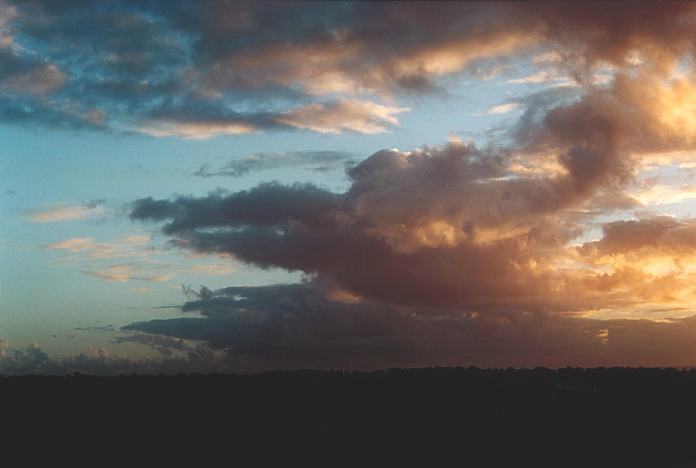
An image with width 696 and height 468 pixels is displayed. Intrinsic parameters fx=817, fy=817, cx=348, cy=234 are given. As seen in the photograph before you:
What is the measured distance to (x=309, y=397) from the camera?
159m

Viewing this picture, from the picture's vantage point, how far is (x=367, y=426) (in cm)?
10806

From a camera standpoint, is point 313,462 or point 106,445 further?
point 106,445

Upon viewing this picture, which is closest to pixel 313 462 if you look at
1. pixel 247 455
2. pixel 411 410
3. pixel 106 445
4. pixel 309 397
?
pixel 247 455

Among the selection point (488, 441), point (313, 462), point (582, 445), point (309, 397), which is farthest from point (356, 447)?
point (309, 397)

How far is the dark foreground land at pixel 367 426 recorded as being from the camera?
84.6m

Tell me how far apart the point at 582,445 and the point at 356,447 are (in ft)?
87.1

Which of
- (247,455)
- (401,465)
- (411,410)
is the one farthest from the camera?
(411,410)

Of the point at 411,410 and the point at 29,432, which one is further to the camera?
the point at 411,410

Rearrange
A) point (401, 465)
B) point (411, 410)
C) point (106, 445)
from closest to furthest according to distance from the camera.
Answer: point (401, 465) → point (106, 445) → point (411, 410)

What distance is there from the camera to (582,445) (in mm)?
94000

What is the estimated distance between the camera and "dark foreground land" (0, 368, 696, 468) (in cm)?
8456

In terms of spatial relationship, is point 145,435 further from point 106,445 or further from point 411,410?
point 411,410

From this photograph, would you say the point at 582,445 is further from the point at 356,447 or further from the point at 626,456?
the point at 356,447

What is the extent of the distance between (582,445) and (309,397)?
7407 cm
